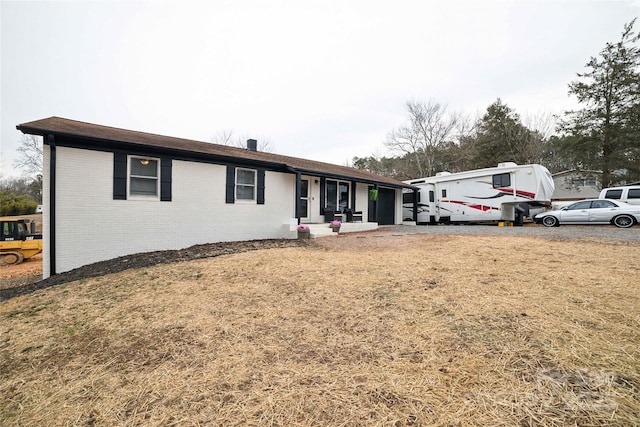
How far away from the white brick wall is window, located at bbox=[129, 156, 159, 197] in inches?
13.8

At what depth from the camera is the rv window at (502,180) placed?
12645 mm

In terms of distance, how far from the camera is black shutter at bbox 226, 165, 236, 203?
9.09 metres

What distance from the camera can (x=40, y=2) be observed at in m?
8.55

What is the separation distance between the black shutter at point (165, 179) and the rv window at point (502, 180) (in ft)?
46.6

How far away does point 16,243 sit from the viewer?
10477 millimetres

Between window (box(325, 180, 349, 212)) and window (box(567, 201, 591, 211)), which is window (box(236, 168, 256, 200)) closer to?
window (box(325, 180, 349, 212))

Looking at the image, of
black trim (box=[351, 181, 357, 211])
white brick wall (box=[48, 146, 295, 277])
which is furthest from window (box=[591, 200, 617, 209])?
white brick wall (box=[48, 146, 295, 277])

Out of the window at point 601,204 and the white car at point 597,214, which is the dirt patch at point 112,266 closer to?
the white car at point 597,214

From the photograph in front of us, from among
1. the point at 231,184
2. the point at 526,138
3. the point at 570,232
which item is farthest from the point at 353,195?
the point at 526,138

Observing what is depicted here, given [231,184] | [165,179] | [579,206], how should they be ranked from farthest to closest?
[579,206] → [231,184] → [165,179]

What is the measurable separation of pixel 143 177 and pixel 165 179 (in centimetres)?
55

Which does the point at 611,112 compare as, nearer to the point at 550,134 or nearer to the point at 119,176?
the point at 550,134

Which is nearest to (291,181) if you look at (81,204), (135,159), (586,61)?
(135,159)

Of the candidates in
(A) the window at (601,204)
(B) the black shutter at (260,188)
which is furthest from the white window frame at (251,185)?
(A) the window at (601,204)
